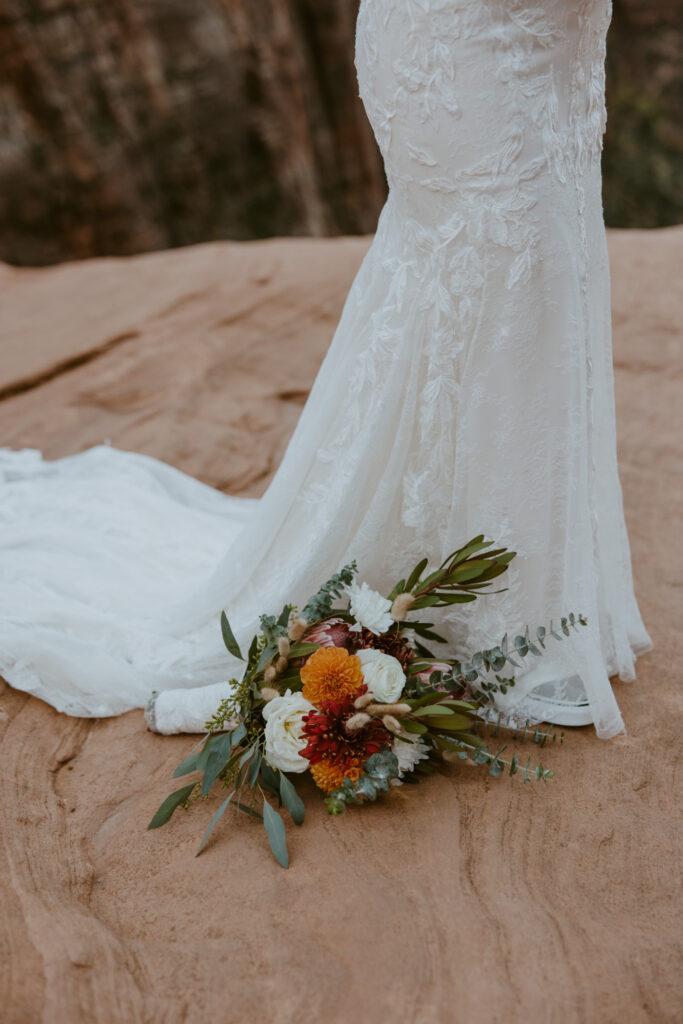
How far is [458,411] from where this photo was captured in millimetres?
1905

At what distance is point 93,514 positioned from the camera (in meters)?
2.89

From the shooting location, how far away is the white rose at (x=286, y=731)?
177cm

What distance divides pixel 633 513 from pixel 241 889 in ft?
7.03

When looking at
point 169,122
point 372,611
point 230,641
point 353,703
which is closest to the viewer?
point 353,703

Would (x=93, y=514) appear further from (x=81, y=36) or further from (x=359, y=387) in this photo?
(x=81, y=36)

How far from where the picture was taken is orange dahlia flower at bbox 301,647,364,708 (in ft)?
5.65

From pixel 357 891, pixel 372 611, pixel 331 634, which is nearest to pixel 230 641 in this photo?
pixel 331 634

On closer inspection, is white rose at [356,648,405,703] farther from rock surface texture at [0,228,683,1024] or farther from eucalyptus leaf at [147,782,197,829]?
eucalyptus leaf at [147,782,197,829]

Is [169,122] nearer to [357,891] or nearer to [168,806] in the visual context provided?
[168,806]

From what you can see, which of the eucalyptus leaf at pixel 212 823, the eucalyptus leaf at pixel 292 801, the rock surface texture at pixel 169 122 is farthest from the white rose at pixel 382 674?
the rock surface texture at pixel 169 122

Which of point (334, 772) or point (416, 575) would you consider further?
point (416, 575)

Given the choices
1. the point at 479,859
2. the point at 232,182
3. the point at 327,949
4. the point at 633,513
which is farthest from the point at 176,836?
the point at 232,182

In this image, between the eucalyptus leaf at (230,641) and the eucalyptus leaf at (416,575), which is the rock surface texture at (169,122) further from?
the eucalyptus leaf at (416,575)

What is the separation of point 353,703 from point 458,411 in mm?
683
